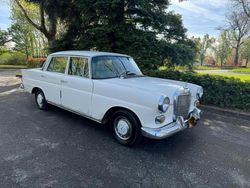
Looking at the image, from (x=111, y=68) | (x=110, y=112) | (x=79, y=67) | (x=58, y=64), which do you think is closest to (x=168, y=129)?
(x=110, y=112)

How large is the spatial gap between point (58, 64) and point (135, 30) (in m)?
4.63

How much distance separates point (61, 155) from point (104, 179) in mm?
984

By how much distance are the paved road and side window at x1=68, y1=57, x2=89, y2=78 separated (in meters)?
1.26

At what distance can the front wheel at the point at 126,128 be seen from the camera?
336cm

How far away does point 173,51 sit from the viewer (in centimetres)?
804

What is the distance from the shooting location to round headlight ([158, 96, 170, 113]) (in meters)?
2.98

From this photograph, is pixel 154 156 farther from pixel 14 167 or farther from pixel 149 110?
pixel 14 167

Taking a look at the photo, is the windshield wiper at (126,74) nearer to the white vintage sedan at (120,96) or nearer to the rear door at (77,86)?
the white vintage sedan at (120,96)

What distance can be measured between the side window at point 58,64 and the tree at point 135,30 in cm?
351

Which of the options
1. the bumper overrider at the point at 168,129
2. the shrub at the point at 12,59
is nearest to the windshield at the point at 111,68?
the bumper overrider at the point at 168,129

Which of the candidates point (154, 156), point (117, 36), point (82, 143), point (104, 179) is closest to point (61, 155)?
point (82, 143)

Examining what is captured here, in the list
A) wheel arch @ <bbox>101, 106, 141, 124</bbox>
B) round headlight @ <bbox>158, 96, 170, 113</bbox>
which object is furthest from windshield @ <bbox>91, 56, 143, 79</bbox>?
round headlight @ <bbox>158, 96, 170, 113</bbox>

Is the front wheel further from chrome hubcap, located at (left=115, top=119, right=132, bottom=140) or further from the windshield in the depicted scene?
the windshield

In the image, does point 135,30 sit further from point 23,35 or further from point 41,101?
point 23,35
